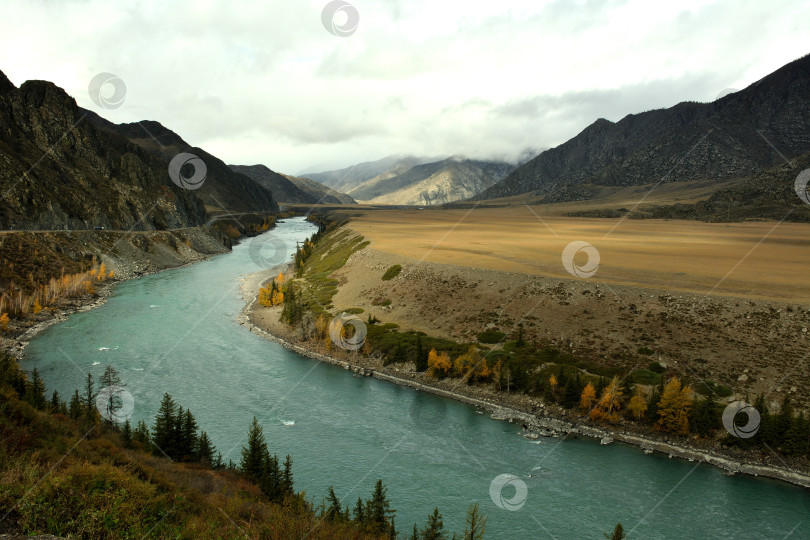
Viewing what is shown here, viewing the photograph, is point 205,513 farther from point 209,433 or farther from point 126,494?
point 209,433

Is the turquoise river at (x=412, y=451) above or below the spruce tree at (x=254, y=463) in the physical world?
below

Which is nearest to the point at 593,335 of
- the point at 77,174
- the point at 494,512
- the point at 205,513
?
the point at 494,512

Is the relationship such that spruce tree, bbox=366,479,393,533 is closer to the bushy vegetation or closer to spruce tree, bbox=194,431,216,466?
the bushy vegetation

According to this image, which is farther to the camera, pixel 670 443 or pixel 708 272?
pixel 708 272

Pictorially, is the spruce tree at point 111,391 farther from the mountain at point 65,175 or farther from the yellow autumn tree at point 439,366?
the mountain at point 65,175

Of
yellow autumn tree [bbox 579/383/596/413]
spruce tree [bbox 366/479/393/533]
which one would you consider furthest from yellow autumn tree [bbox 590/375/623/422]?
spruce tree [bbox 366/479/393/533]

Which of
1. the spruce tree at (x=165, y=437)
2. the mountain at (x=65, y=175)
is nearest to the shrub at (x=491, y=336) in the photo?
the spruce tree at (x=165, y=437)
